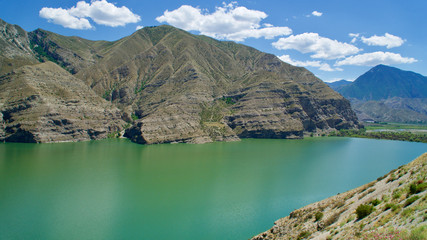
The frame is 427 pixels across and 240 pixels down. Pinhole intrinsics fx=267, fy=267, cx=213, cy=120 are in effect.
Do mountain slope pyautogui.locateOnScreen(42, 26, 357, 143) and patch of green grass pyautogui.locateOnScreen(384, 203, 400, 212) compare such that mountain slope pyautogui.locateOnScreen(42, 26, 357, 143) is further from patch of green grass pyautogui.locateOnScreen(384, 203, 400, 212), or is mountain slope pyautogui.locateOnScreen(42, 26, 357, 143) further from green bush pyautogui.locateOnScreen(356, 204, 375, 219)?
patch of green grass pyautogui.locateOnScreen(384, 203, 400, 212)

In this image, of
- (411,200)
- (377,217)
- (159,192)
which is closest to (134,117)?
(159,192)

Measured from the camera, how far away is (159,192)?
4922cm

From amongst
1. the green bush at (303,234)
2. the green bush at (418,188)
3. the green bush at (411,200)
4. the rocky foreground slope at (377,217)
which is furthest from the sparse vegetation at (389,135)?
the green bush at (411,200)

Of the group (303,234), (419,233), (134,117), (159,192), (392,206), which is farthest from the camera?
(134,117)

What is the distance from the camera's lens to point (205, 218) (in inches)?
1495

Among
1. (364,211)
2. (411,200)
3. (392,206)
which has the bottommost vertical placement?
(364,211)

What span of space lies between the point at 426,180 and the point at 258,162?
6001cm

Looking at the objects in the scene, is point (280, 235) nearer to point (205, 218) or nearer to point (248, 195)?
point (205, 218)

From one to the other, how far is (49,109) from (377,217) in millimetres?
136100

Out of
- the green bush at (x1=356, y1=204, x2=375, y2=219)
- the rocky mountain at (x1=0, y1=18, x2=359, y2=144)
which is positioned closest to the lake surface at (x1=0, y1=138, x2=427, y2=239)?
the green bush at (x1=356, y1=204, x2=375, y2=219)

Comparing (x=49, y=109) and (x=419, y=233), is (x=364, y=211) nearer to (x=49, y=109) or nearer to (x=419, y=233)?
(x=419, y=233)

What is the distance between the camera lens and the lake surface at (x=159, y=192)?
3500cm

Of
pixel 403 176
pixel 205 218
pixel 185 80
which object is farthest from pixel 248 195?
pixel 185 80

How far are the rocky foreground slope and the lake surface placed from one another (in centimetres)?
954
